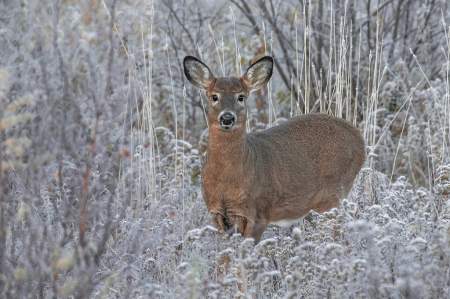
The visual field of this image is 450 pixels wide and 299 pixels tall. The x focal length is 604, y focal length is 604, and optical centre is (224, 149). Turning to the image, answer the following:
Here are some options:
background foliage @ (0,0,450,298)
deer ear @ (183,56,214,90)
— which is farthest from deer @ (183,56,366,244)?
background foliage @ (0,0,450,298)

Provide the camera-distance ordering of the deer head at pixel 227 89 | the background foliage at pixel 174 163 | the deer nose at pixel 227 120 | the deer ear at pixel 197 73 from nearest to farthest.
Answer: the background foliage at pixel 174 163
the deer nose at pixel 227 120
the deer head at pixel 227 89
the deer ear at pixel 197 73

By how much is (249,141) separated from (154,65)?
3456mm

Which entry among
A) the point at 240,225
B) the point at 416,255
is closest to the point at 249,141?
the point at 240,225

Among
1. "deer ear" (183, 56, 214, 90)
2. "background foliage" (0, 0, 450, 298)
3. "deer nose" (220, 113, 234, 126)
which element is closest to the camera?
"background foliage" (0, 0, 450, 298)

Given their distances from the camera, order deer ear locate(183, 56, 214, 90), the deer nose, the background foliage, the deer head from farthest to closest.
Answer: deer ear locate(183, 56, 214, 90) → the deer head → the deer nose → the background foliage

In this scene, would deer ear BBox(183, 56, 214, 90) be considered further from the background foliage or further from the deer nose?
the deer nose

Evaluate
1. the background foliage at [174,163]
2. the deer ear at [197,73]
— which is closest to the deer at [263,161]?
the deer ear at [197,73]

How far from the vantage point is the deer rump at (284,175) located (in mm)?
4246

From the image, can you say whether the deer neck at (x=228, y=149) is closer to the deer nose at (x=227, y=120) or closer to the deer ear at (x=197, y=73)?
the deer nose at (x=227, y=120)

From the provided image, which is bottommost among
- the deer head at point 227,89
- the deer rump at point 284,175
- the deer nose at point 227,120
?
the deer rump at point 284,175

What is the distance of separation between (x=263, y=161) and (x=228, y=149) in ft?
1.15

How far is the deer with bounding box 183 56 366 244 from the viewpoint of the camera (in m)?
4.25

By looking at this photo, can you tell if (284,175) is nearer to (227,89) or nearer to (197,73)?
(227,89)

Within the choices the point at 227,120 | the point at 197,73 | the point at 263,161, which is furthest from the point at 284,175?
the point at 197,73
